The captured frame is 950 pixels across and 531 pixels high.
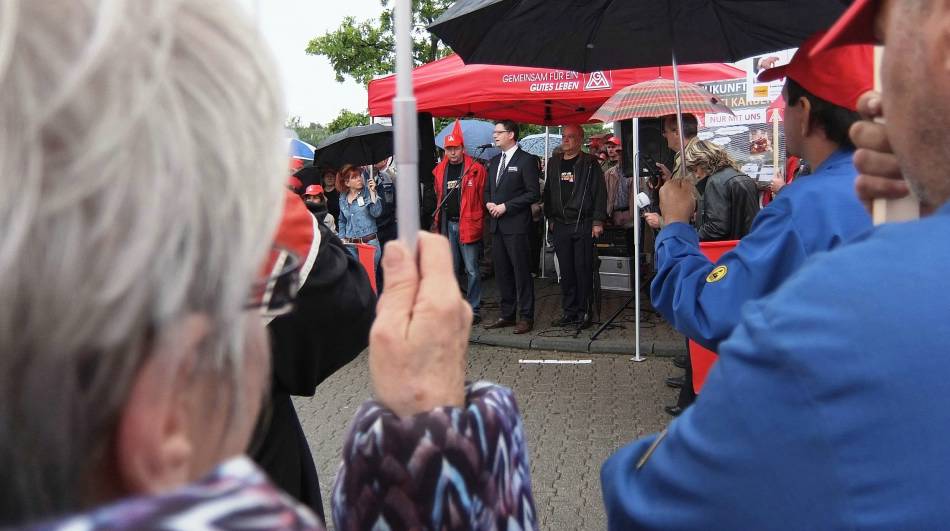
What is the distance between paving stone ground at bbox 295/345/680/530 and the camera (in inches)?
173

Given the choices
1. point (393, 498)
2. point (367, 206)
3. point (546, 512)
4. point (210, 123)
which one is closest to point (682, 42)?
point (546, 512)

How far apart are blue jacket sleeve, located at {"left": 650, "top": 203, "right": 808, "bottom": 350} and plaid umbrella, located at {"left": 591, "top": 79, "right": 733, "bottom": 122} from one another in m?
3.52

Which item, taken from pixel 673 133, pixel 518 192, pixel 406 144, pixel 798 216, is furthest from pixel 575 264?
pixel 406 144

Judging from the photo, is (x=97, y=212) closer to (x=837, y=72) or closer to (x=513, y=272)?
(x=837, y=72)

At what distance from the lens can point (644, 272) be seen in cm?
1060

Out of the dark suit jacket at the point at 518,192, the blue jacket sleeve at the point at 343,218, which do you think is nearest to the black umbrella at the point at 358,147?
the blue jacket sleeve at the point at 343,218

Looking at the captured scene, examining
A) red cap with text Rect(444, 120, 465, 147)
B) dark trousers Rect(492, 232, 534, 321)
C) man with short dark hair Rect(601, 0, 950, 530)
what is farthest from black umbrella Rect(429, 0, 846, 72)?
red cap with text Rect(444, 120, 465, 147)

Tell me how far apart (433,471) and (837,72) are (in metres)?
1.69

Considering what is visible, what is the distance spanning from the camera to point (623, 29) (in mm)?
3244

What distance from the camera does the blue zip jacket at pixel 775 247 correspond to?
201 cm

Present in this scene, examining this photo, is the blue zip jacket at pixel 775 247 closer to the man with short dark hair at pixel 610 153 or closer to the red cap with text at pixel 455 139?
the red cap with text at pixel 455 139

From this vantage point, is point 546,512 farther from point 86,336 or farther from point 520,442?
point 86,336

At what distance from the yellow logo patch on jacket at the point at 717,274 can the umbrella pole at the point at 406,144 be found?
1402 millimetres

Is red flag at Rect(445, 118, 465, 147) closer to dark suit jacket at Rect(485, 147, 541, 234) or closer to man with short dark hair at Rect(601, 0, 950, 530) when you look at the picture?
dark suit jacket at Rect(485, 147, 541, 234)
